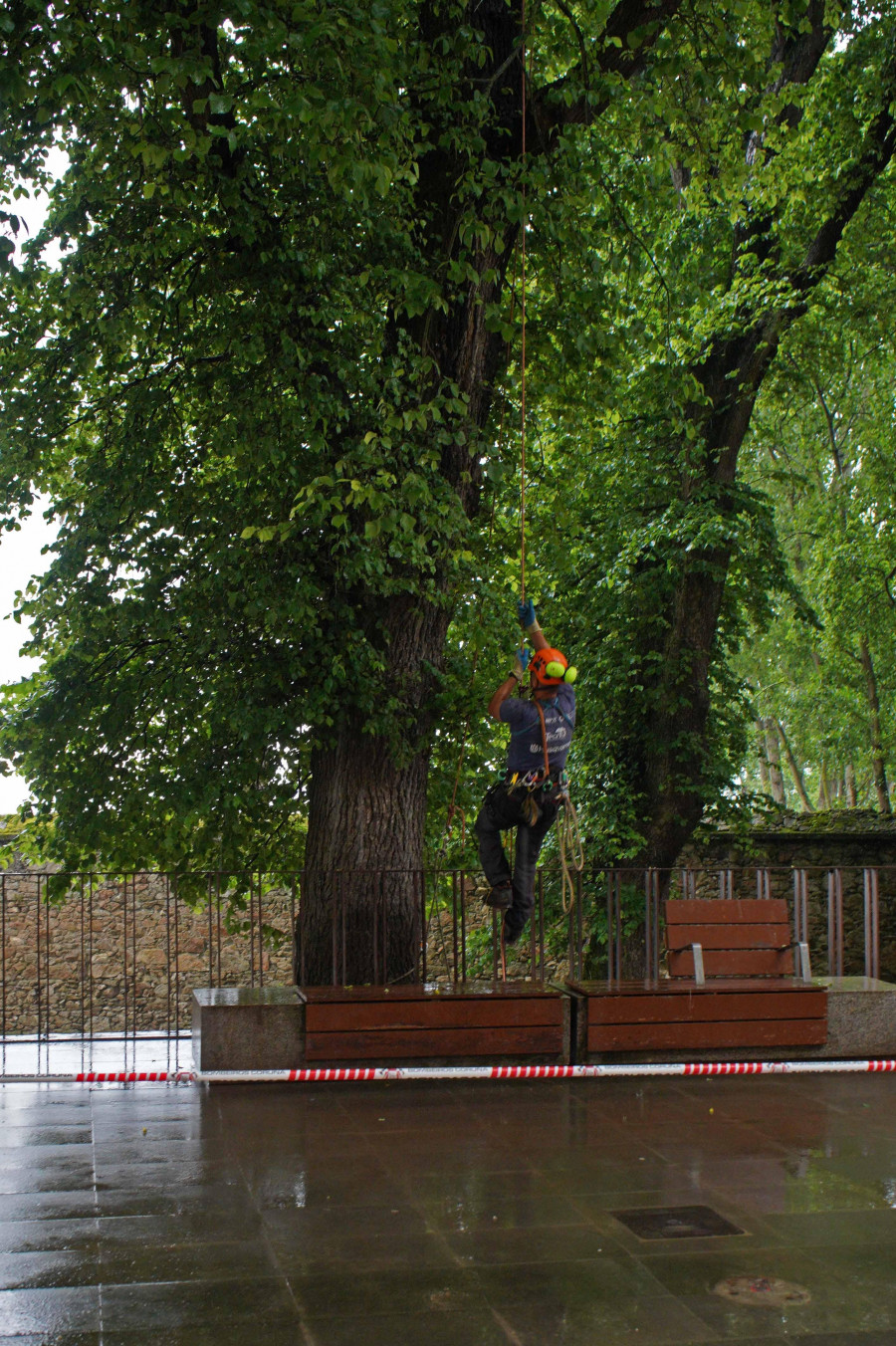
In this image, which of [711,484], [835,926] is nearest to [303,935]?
[835,926]

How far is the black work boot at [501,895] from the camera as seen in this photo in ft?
31.1

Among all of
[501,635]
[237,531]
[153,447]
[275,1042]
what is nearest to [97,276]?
[153,447]

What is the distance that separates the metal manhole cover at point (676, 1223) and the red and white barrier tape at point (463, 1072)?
9.61 ft

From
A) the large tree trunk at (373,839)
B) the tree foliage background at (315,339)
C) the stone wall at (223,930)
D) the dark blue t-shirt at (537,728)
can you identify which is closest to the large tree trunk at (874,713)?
the stone wall at (223,930)

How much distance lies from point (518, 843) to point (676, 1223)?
12.5ft

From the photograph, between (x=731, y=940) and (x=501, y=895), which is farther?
(x=731, y=940)

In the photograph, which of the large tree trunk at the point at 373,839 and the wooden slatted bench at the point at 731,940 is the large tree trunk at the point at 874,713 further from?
the large tree trunk at the point at 373,839

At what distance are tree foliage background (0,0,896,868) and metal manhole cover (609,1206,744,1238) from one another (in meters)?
4.78

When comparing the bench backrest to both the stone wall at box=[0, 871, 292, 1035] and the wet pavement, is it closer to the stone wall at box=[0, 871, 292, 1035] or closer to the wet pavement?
the wet pavement

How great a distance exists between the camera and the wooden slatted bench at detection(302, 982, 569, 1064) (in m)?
9.11

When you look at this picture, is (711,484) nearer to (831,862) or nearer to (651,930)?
(651,930)

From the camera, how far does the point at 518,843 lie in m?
9.48

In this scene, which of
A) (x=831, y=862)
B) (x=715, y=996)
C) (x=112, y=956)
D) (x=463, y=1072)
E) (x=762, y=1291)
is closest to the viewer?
(x=762, y=1291)

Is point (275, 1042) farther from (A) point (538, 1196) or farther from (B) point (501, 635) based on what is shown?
(B) point (501, 635)
